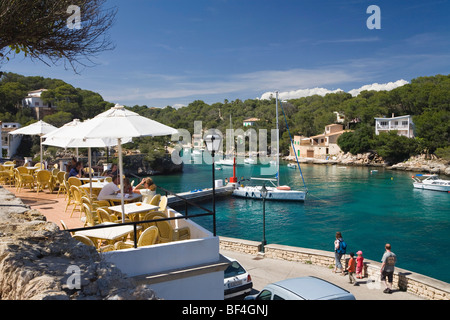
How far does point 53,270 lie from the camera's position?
3297mm

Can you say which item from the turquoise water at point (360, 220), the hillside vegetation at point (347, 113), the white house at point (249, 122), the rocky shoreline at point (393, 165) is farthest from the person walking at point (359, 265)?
the white house at point (249, 122)

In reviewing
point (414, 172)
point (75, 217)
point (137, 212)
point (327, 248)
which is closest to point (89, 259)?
point (137, 212)

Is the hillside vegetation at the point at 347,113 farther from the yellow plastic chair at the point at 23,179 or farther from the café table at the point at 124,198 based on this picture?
the café table at the point at 124,198

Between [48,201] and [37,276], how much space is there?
736 centimetres

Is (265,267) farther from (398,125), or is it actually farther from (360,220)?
(398,125)

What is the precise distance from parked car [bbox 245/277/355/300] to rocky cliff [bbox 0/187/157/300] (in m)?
2.98

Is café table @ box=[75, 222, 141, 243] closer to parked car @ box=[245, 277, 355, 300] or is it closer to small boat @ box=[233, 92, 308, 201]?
parked car @ box=[245, 277, 355, 300]

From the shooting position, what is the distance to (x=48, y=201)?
380 inches

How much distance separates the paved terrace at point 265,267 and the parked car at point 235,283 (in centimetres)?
100

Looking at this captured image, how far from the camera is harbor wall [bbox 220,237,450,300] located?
30.1 feet

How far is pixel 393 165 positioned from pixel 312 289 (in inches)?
2448

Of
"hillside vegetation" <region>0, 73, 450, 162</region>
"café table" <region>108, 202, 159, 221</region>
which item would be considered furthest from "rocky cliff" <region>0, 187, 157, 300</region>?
"hillside vegetation" <region>0, 73, 450, 162</region>

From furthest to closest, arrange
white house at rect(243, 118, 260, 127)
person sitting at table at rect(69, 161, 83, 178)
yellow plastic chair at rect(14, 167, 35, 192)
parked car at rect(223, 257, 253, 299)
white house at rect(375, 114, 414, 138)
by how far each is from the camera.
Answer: white house at rect(243, 118, 260, 127), white house at rect(375, 114, 414, 138), yellow plastic chair at rect(14, 167, 35, 192), person sitting at table at rect(69, 161, 83, 178), parked car at rect(223, 257, 253, 299)

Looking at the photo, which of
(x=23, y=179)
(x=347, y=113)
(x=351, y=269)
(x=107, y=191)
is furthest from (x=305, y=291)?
(x=347, y=113)
